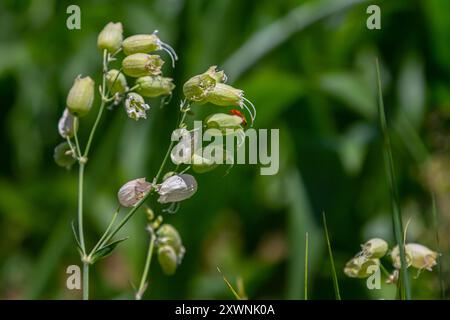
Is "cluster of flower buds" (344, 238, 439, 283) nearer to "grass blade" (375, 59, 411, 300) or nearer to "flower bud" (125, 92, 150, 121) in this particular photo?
"grass blade" (375, 59, 411, 300)

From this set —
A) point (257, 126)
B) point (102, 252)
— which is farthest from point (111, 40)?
point (257, 126)

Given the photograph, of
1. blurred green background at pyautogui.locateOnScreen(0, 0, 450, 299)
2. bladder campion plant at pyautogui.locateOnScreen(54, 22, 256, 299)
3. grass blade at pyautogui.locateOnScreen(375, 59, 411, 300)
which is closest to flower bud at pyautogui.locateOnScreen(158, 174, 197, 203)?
bladder campion plant at pyautogui.locateOnScreen(54, 22, 256, 299)

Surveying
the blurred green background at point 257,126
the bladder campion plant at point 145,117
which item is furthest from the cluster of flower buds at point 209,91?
the blurred green background at point 257,126

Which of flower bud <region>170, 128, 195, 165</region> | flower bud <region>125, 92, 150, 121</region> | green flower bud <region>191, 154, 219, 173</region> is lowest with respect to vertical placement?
green flower bud <region>191, 154, 219, 173</region>

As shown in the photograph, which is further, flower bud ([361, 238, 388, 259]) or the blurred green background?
the blurred green background

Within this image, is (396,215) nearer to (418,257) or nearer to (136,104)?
(418,257)

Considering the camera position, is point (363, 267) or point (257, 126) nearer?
point (363, 267)
